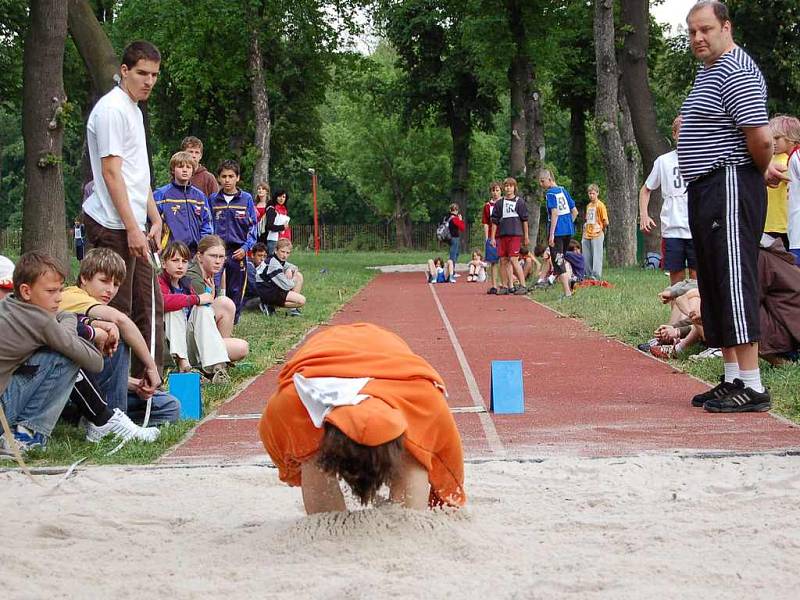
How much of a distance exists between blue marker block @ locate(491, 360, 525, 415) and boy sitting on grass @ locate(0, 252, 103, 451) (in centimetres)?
254

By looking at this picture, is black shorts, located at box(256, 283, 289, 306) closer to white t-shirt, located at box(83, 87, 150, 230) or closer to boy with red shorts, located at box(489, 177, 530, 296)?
boy with red shorts, located at box(489, 177, 530, 296)

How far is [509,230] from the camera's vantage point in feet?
63.3

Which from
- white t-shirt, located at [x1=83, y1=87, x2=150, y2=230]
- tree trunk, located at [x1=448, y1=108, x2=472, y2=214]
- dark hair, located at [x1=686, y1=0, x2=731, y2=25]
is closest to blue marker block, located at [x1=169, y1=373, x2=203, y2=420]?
white t-shirt, located at [x1=83, y1=87, x2=150, y2=230]

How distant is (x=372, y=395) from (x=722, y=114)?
4036 millimetres

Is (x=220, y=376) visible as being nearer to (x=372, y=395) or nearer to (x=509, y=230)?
(x=372, y=395)

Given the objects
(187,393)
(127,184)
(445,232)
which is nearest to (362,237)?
(445,232)

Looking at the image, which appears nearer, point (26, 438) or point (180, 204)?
point (26, 438)

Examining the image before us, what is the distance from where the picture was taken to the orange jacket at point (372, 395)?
4020mm

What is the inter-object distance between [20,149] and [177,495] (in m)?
75.9

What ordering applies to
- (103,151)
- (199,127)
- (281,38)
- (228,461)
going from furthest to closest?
(199,127), (281,38), (103,151), (228,461)

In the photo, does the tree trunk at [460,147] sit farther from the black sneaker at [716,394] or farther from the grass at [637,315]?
the black sneaker at [716,394]

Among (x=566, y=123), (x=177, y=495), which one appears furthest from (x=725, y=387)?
(x=566, y=123)

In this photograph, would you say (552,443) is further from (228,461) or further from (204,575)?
(204,575)

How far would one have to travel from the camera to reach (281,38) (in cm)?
4012
